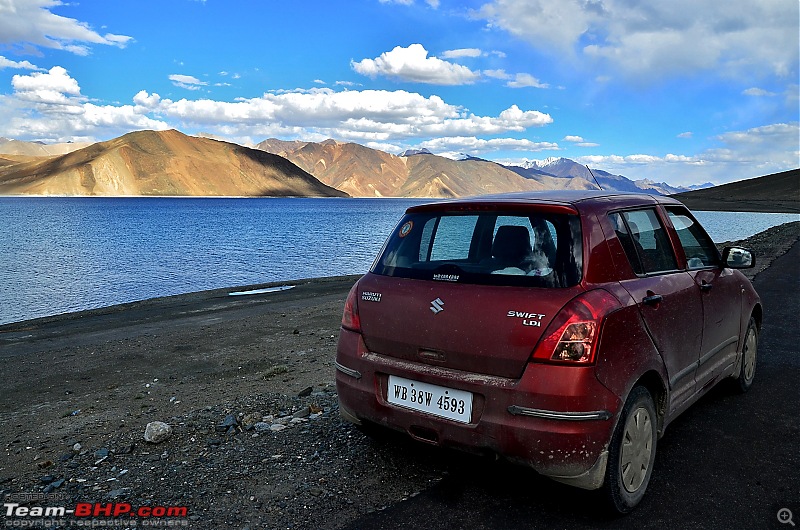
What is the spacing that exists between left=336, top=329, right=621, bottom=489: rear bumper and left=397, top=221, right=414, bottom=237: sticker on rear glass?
1.00 m

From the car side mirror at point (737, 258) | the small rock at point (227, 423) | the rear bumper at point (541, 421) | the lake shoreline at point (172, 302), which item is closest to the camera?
the rear bumper at point (541, 421)

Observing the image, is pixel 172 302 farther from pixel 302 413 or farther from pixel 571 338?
pixel 571 338

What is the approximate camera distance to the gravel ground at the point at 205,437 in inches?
137

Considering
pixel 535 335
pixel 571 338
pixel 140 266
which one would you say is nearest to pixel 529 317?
pixel 535 335

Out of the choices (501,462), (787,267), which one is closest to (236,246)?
(787,267)

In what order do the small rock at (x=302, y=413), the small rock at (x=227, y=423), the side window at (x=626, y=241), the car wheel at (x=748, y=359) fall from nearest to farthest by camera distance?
Answer: the side window at (x=626, y=241), the small rock at (x=227, y=423), the small rock at (x=302, y=413), the car wheel at (x=748, y=359)

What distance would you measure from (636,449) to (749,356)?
2886 mm

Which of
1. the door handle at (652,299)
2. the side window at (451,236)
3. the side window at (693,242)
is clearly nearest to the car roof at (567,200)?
the side window at (451,236)

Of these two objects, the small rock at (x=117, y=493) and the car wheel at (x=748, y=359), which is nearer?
the small rock at (x=117, y=493)

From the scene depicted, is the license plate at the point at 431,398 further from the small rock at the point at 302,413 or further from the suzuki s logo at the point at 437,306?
the small rock at the point at 302,413

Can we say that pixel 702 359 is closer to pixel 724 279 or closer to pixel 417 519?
pixel 724 279

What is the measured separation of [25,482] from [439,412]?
9.66ft

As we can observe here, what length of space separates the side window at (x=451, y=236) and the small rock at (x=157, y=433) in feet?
8.70

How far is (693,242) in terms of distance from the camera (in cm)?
450
